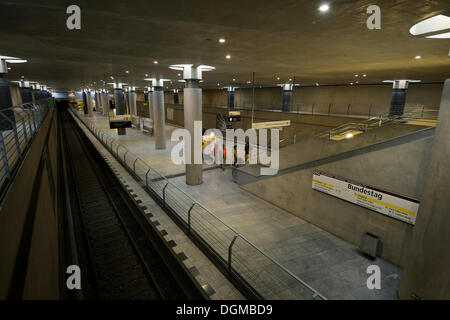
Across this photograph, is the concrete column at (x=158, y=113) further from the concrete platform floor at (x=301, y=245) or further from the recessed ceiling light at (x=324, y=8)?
the recessed ceiling light at (x=324, y=8)

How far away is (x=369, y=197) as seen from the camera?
20.6 ft

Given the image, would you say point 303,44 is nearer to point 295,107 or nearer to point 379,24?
point 379,24

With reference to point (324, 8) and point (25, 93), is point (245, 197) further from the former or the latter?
point (25, 93)

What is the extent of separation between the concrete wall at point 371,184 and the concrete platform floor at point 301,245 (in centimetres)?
36

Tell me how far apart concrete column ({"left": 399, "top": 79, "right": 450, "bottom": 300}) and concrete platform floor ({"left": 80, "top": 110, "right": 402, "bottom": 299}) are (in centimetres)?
94

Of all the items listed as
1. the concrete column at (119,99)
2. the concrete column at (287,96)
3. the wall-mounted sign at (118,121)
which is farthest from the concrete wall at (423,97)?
the concrete column at (119,99)

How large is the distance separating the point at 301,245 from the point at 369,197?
2.21 m

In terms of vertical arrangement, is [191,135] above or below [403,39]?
below

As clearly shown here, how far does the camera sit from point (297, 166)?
8297mm

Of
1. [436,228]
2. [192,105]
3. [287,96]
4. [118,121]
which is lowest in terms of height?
[436,228]

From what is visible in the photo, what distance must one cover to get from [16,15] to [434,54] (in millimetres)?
9007

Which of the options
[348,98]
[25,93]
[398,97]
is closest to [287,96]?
[348,98]

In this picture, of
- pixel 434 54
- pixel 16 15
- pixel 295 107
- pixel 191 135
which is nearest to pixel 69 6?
pixel 16 15
